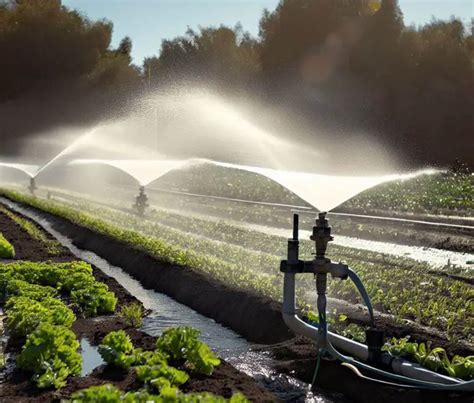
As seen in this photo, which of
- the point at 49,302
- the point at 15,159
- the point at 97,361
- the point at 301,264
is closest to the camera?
the point at 301,264

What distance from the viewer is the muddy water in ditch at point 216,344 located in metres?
5.59

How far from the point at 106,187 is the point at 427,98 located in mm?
15835

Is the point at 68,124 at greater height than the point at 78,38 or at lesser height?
lesser

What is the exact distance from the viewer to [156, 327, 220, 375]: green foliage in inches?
204

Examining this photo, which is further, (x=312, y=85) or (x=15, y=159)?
Result: (x=15, y=159)

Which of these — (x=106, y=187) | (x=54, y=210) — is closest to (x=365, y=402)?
(x=54, y=210)

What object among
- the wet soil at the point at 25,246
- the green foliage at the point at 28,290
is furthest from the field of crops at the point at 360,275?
the green foliage at the point at 28,290

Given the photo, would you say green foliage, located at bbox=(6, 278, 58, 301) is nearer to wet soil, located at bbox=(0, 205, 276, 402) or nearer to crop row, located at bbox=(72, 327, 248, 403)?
wet soil, located at bbox=(0, 205, 276, 402)

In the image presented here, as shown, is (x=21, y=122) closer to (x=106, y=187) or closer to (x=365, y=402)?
(x=106, y=187)

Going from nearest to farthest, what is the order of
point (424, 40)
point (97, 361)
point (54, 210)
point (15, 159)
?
point (97, 361), point (54, 210), point (424, 40), point (15, 159)

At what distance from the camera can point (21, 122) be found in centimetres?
6019

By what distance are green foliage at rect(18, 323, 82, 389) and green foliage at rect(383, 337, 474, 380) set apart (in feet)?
7.61

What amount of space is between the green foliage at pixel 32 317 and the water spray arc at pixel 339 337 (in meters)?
1.97

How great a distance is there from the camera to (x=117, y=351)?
545 centimetres
